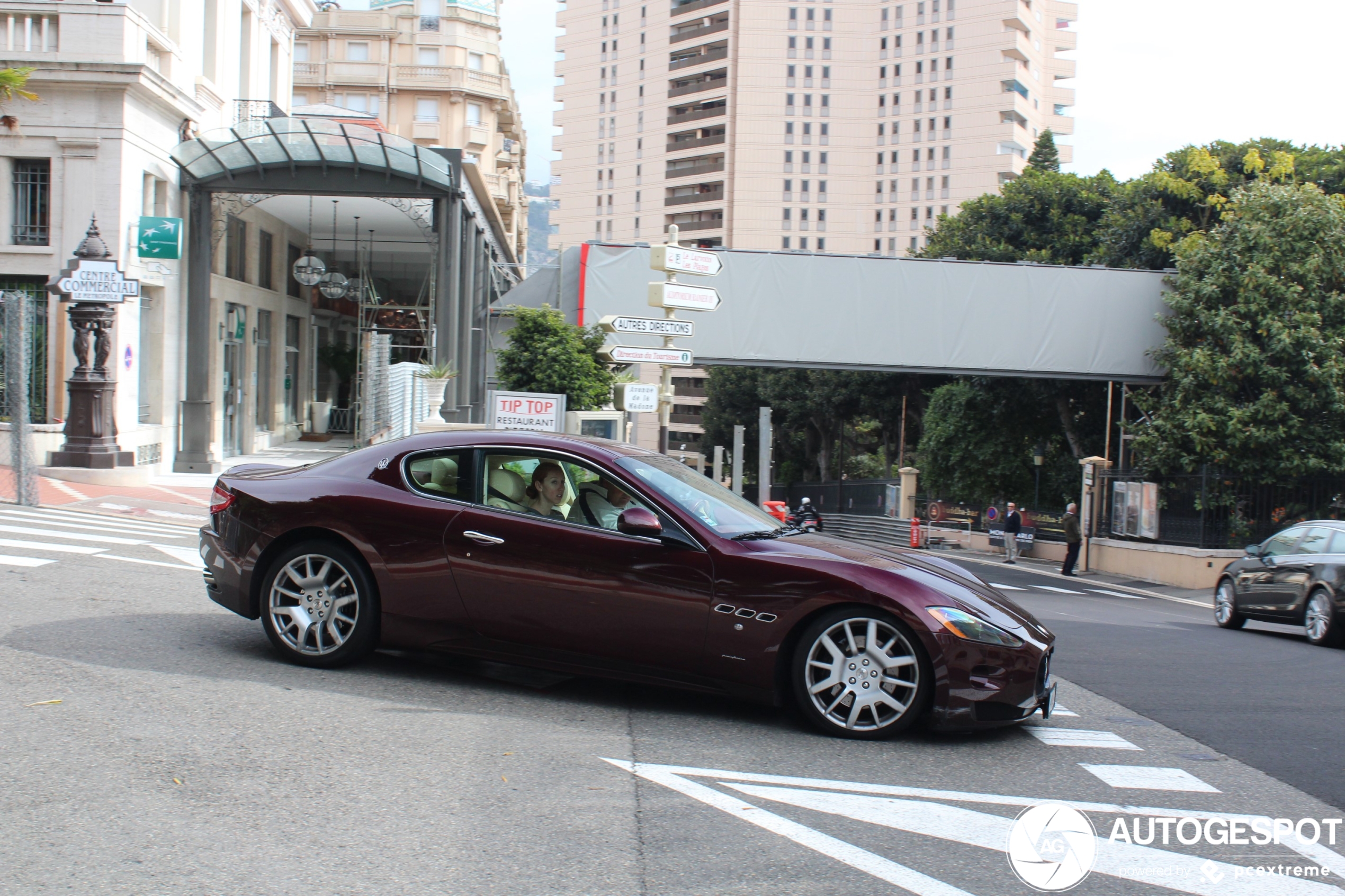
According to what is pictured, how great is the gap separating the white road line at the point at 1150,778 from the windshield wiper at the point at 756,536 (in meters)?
1.85

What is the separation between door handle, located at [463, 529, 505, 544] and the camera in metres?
6.08

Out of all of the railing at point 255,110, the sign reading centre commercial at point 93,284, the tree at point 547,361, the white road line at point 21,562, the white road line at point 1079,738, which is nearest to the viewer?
the white road line at point 1079,738

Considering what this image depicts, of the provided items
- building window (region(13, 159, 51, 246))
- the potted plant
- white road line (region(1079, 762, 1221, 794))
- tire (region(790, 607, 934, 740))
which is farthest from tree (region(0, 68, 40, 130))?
white road line (region(1079, 762, 1221, 794))

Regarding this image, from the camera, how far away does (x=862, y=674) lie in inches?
222

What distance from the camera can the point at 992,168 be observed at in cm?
8944

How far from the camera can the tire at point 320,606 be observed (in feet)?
20.7

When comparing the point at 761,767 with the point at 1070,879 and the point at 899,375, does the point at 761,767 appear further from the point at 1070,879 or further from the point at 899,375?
the point at 899,375

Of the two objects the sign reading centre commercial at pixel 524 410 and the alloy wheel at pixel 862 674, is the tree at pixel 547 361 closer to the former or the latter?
the sign reading centre commercial at pixel 524 410

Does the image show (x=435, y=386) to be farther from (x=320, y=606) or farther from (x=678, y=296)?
(x=320, y=606)

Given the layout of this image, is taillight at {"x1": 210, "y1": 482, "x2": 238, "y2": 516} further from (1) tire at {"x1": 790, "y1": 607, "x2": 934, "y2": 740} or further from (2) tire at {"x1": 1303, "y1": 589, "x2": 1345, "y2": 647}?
(2) tire at {"x1": 1303, "y1": 589, "x2": 1345, "y2": 647}

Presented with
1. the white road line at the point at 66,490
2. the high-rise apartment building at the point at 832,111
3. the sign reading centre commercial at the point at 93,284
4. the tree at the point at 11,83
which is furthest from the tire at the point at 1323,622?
the high-rise apartment building at the point at 832,111

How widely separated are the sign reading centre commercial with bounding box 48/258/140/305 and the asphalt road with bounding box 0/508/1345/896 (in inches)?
493

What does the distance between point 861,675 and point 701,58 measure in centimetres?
9707

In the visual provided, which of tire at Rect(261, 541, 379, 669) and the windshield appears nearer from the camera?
the windshield
